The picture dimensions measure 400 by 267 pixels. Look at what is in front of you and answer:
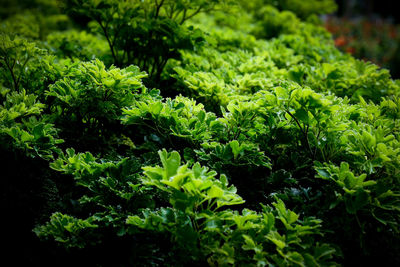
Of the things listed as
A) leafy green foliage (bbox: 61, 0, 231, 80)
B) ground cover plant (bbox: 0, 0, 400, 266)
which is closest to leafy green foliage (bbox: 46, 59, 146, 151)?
ground cover plant (bbox: 0, 0, 400, 266)

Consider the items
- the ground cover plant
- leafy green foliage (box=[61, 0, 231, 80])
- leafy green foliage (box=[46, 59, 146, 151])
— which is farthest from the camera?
leafy green foliage (box=[61, 0, 231, 80])

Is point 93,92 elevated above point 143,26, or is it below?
below

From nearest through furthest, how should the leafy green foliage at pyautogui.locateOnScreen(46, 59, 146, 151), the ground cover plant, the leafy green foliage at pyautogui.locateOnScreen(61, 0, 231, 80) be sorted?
1. the ground cover plant
2. the leafy green foliage at pyautogui.locateOnScreen(46, 59, 146, 151)
3. the leafy green foliage at pyautogui.locateOnScreen(61, 0, 231, 80)

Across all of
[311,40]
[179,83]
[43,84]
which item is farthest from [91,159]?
[311,40]

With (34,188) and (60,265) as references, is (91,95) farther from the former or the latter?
(60,265)

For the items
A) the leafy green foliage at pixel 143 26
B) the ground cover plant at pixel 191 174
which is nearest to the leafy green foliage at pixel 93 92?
the ground cover plant at pixel 191 174

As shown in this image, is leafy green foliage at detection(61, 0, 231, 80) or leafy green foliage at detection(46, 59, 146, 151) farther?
leafy green foliage at detection(61, 0, 231, 80)

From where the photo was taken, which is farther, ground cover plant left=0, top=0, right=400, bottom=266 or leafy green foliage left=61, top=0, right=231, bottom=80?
leafy green foliage left=61, top=0, right=231, bottom=80

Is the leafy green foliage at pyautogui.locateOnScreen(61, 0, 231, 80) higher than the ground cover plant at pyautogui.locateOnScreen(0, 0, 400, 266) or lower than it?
higher

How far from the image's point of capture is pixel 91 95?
211 centimetres

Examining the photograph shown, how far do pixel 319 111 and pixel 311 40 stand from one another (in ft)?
10.9

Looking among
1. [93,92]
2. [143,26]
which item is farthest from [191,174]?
[143,26]

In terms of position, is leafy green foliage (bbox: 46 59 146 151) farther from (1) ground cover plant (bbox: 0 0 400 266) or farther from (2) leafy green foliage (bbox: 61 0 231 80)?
(2) leafy green foliage (bbox: 61 0 231 80)

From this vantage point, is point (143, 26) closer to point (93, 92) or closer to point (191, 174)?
point (93, 92)
